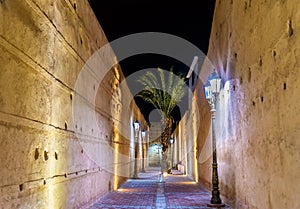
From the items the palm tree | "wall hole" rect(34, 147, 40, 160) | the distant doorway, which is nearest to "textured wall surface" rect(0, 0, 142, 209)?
"wall hole" rect(34, 147, 40, 160)

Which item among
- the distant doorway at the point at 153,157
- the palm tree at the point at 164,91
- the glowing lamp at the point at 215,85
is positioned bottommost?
the distant doorway at the point at 153,157

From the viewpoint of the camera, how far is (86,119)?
5.78 metres

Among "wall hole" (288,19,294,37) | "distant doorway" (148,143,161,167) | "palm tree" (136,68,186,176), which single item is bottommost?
"distant doorway" (148,143,161,167)

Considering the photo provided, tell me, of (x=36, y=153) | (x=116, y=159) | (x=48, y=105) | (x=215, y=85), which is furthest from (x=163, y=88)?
(x=36, y=153)

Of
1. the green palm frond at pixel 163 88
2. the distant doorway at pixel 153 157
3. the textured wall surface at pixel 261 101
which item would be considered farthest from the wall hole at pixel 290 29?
the distant doorway at pixel 153 157

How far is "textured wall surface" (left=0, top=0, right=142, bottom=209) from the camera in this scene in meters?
2.74

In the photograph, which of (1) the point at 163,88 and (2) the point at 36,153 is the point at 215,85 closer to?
(2) the point at 36,153

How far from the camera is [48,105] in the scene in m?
3.75

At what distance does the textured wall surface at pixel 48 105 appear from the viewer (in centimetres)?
274

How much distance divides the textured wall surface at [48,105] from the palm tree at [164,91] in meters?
6.66

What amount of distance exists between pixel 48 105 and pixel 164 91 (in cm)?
1076

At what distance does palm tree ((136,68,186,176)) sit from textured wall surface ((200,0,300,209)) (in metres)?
7.08

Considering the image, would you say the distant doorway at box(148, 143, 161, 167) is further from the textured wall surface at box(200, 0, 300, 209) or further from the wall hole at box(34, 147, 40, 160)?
the wall hole at box(34, 147, 40, 160)

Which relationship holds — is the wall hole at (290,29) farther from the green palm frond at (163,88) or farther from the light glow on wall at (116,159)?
the green palm frond at (163,88)
